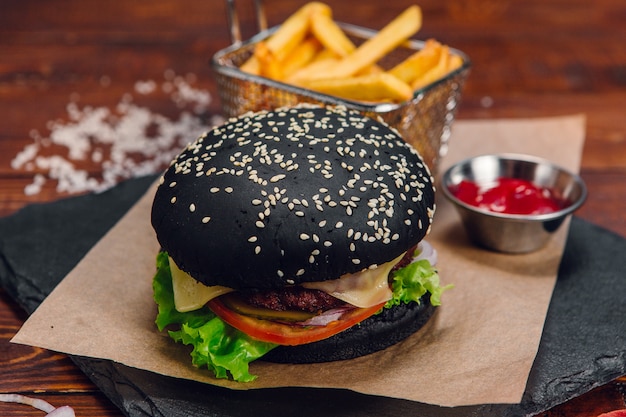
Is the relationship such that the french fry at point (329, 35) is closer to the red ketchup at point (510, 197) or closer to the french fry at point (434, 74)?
the french fry at point (434, 74)

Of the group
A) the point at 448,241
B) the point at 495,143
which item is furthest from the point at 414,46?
the point at 448,241

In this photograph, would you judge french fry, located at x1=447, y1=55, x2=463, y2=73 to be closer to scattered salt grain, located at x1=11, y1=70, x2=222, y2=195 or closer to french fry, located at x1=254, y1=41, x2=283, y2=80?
french fry, located at x1=254, y1=41, x2=283, y2=80

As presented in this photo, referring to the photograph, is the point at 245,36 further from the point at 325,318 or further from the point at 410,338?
the point at 325,318

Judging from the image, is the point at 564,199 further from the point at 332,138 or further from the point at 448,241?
the point at 332,138

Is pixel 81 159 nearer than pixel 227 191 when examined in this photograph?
No

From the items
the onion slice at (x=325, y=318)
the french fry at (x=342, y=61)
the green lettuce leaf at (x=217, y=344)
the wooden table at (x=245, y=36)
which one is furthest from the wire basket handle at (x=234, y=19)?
the onion slice at (x=325, y=318)

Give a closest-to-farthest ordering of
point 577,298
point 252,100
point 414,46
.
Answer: point 577,298, point 252,100, point 414,46
